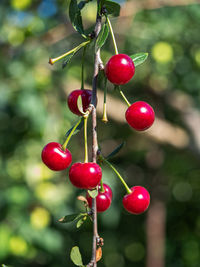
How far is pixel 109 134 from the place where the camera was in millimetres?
3707

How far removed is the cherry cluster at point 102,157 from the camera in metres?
0.69

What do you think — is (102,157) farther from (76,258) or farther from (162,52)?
(162,52)

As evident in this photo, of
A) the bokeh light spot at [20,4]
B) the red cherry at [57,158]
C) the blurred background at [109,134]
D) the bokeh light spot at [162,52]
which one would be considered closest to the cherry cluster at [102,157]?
the red cherry at [57,158]

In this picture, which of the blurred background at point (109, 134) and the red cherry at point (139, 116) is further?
the blurred background at point (109, 134)

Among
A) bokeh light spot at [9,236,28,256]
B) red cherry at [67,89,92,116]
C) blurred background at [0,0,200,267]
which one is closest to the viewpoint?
red cherry at [67,89,92,116]

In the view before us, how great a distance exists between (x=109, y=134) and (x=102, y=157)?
118 inches

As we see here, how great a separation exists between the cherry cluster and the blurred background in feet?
5.27

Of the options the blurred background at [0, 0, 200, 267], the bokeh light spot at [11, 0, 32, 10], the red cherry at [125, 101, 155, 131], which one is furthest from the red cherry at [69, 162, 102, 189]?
the bokeh light spot at [11, 0, 32, 10]

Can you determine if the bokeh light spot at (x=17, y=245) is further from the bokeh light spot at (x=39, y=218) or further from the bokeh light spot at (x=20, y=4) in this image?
the bokeh light spot at (x=20, y=4)

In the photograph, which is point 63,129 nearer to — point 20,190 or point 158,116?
point 20,190

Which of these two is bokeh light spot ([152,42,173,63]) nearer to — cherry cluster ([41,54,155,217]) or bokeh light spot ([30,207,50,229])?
bokeh light spot ([30,207,50,229])

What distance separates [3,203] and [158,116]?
1.59 meters

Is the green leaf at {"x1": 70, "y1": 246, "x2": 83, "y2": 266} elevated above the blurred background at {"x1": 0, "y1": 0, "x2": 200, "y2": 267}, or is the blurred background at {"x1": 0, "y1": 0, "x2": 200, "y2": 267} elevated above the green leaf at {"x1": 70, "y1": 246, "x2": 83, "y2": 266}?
the green leaf at {"x1": 70, "y1": 246, "x2": 83, "y2": 266}

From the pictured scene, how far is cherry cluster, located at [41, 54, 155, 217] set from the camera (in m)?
0.69
